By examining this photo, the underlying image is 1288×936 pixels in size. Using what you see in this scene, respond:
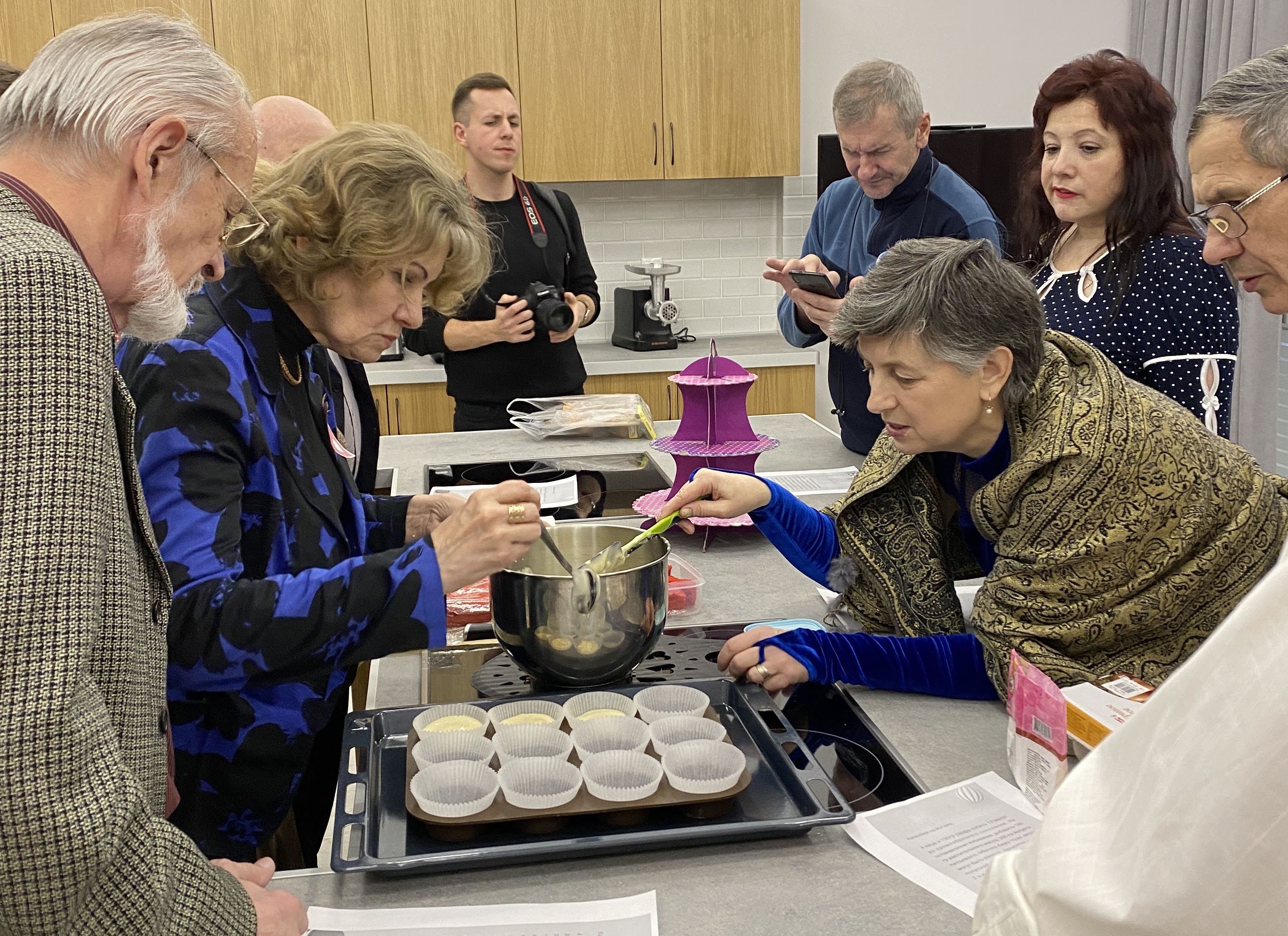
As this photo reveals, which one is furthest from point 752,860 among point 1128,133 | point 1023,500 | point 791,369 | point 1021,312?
point 791,369

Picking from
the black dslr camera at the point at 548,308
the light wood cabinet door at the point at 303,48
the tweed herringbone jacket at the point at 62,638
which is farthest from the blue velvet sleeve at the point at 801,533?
the light wood cabinet door at the point at 303,48

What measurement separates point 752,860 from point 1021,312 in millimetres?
877

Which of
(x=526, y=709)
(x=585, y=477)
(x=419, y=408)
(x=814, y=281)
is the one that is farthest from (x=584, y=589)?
(x=419, y=408)

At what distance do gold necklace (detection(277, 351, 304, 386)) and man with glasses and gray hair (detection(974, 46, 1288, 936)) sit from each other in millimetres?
1162

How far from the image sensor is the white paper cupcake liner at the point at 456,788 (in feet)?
3.98

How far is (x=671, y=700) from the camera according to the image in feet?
4.76

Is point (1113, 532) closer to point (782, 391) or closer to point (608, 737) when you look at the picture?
point (608, 737)

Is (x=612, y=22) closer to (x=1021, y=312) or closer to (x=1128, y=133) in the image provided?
(x=1128, y=133)

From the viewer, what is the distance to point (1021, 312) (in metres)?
1.63

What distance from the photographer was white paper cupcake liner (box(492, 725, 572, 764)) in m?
1.32

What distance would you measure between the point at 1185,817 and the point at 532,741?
0.89 meters

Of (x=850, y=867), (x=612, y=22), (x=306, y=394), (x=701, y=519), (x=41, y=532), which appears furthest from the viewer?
(x=612, y=22)

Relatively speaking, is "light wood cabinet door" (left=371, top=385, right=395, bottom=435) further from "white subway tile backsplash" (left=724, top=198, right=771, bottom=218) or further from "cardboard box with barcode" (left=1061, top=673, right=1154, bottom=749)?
"cardboard box with barcode" (left=1061, top=673, right=1154, bottom=749)

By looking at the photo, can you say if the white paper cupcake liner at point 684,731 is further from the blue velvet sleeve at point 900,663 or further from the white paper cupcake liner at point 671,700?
the blue velvet sleeve at point 900,663
